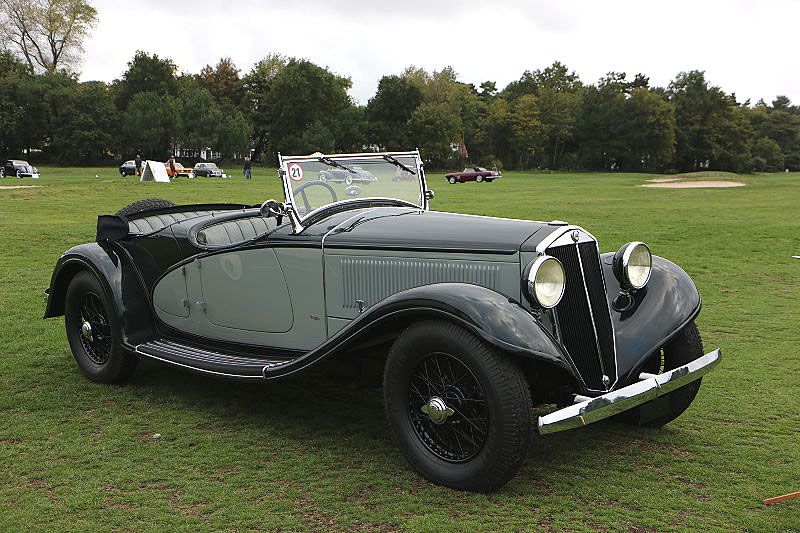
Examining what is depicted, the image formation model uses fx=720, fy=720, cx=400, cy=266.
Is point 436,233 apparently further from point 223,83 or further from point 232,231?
point 223,83

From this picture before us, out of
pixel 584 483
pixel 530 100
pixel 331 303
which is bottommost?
pixel 584 483

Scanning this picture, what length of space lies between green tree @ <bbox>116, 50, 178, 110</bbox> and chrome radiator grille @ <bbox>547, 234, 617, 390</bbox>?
85646 mm

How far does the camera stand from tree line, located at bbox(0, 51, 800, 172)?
71.7 metres

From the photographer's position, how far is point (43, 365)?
661 cm

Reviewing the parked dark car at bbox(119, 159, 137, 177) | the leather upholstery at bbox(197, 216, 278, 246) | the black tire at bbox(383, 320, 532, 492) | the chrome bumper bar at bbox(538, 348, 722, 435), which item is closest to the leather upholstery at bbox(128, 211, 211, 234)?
the leather upholstery at bbox(197, 216, 278, 246)

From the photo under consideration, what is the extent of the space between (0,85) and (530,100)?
186ft

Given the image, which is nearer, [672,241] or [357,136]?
[672,241]

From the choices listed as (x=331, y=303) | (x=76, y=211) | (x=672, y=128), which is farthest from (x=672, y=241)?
(x=672, y=128)

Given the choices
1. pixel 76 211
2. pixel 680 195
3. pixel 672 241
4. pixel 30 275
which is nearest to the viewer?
pixel 30 275

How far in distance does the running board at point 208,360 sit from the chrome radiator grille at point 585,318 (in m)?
1.87

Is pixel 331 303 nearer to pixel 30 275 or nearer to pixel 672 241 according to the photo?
pixel 30 275

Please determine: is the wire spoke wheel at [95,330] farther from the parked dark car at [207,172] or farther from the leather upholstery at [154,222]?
the parked dark car at [207,172]

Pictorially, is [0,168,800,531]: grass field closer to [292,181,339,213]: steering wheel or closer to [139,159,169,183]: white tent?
[292,181,339,213]: steering wheel

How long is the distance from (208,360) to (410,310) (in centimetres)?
192
